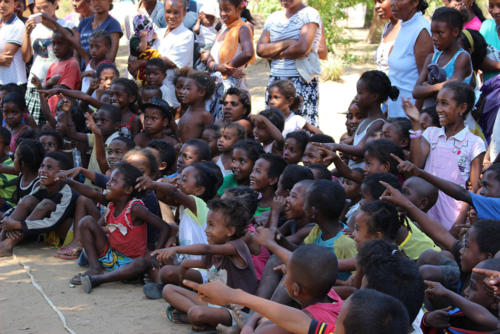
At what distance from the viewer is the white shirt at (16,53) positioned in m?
8.32

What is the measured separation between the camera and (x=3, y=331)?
4.12 meters

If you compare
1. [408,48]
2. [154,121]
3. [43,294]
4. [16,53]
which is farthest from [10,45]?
[408,48]

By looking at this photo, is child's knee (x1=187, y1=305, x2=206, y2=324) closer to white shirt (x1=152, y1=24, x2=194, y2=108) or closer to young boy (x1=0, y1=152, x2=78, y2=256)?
young boy (x1=0, y1=152, x2=78, y2=256)

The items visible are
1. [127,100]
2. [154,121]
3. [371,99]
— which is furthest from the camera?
[127,100]

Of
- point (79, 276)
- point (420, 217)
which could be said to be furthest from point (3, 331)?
point (420, 217)

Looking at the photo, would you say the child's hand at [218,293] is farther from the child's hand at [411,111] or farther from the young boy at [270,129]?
the young boy at [270,129]

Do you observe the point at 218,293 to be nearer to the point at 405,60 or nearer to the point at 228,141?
the point at 228,141

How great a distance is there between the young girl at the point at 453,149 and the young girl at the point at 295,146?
3.72ft

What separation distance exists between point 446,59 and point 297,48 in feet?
5.73

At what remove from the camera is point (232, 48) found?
7.18 m

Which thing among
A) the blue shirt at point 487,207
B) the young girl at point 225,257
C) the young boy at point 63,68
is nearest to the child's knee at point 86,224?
the young girl at point 225,257

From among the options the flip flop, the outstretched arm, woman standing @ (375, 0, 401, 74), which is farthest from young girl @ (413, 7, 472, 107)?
the flip flop

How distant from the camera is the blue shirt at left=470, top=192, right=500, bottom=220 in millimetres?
3932

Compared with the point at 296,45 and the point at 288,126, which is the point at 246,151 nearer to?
the point at 288,126
